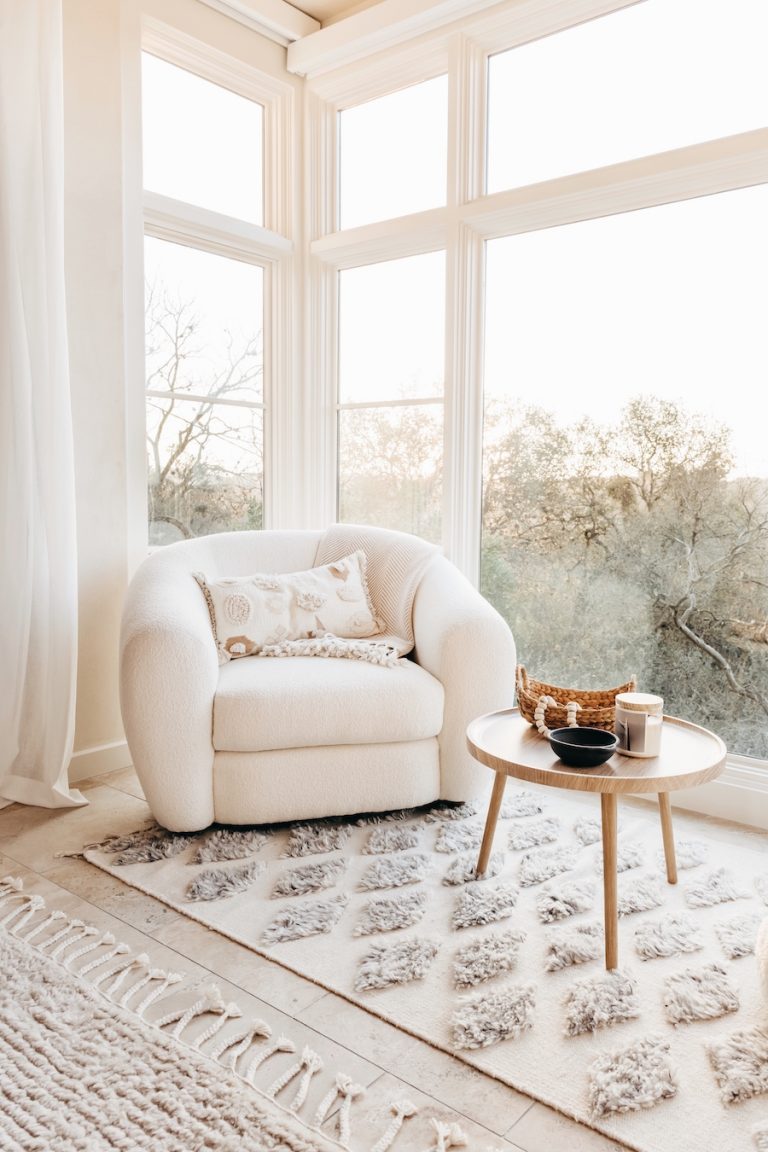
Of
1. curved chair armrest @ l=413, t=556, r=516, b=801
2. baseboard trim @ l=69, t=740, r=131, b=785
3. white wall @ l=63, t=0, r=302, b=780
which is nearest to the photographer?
curved chair armrest @ l=413, t=556, r=516, b=801

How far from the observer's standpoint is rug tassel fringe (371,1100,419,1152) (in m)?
1.24

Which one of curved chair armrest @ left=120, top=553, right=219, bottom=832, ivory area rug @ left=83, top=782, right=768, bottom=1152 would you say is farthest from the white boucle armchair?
ivory area rug @ left=83, top=782, right=768, bottom=1152

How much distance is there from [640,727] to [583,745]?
140mm

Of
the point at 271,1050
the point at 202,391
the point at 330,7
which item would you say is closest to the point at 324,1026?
the point at 271,1050

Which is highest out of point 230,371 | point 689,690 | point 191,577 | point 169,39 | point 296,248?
point 169,39

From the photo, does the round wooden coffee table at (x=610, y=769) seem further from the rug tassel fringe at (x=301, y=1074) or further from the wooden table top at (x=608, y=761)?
the rug tassel fringe at (x=301, y=1074)

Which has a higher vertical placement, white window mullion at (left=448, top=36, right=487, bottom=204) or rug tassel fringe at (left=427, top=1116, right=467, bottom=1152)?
white window mullion at (left=448, top=36, right=487, bottom=204)

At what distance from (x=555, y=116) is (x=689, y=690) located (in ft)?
6.68

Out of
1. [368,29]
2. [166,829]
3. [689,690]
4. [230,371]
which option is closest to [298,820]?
[166,829]

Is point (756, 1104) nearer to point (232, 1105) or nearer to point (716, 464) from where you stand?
point (232, 1105)

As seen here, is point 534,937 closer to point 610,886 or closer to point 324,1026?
point 610,886

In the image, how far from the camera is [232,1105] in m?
1.32

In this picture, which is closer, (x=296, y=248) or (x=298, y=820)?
(x=298, y=820)

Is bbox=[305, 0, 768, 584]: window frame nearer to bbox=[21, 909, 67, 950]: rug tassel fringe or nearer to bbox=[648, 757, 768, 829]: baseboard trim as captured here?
bbox=[648, 757, 768, 829]: baseboard trim
